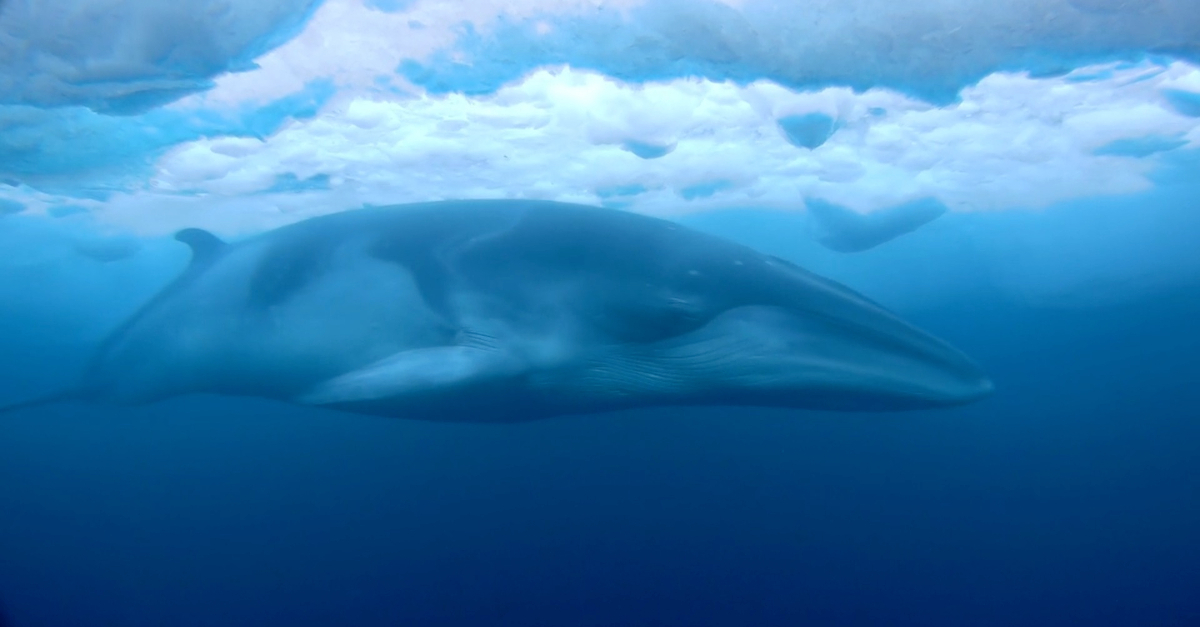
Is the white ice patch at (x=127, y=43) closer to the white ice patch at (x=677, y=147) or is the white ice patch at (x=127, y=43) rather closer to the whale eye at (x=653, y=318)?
the white ice patch at (x=677, y=147)

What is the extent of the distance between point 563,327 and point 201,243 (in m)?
5.40

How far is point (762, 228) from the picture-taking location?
2319 centimetres

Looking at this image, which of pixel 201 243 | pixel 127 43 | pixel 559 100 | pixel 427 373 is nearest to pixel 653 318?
pixel 427 373

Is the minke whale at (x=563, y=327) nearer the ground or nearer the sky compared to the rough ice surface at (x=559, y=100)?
nearer the ground

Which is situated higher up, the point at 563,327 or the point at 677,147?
the point at 677,147

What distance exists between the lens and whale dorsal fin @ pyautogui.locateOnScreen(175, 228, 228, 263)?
294 inches

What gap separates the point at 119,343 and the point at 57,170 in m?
7.77

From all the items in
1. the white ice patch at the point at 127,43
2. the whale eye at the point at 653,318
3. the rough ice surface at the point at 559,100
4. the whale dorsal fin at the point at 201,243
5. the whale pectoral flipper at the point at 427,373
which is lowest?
the whale pectoral flipper at the point at 427,373

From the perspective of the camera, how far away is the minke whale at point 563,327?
4816 millimetres

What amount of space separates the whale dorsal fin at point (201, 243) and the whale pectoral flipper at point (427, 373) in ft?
12.5

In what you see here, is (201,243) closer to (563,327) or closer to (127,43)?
(127,43)

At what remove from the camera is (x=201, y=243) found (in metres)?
7.57

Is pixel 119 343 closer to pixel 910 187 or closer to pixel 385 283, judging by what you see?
pixel 385 283

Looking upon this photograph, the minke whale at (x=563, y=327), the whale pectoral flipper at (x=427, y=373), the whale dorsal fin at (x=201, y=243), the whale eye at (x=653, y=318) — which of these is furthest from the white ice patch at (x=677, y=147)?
the whale pectoral flipper at (x=427, y=373)
